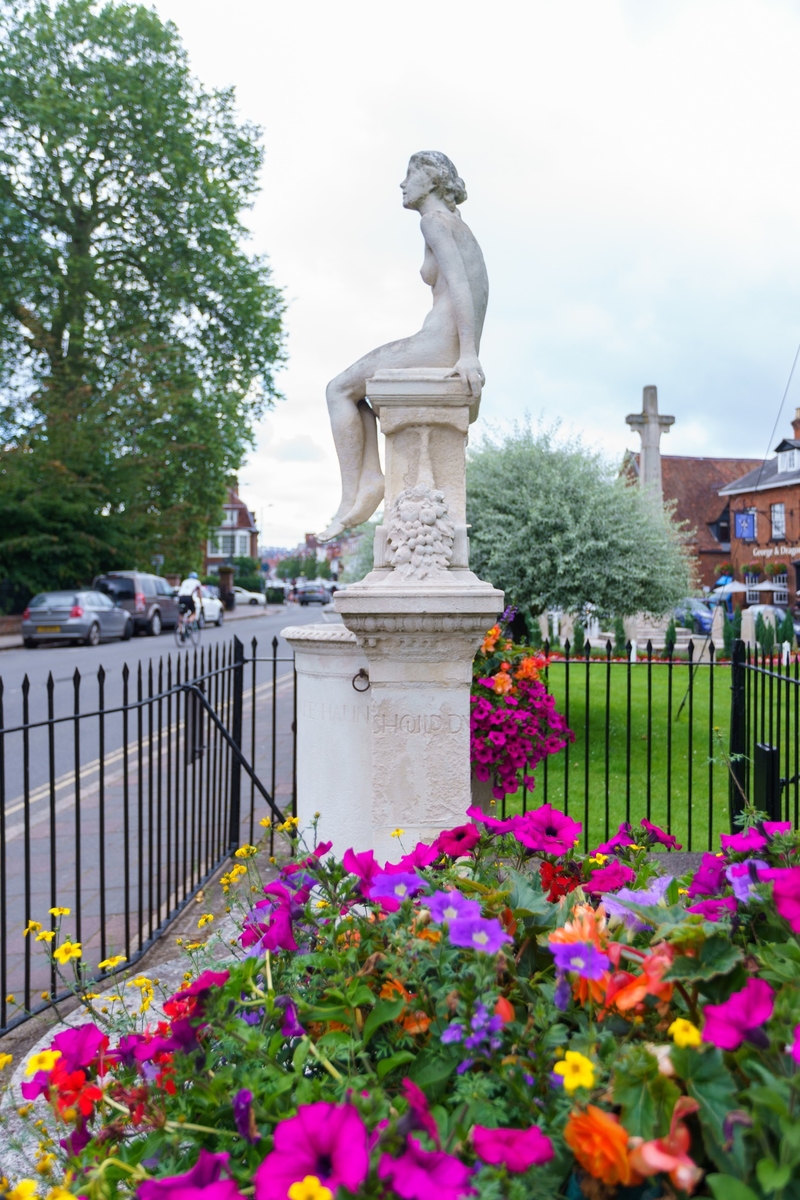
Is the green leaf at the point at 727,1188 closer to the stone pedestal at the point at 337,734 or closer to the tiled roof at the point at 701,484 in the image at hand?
the stone pedestal at the point at 337,734

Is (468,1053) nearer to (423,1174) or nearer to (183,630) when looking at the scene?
(423,1174)

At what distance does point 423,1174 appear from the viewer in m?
0.81

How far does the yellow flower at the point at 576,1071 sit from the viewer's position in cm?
89

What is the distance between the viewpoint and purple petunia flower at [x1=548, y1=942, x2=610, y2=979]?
1.05 meters

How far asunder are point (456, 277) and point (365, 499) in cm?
114

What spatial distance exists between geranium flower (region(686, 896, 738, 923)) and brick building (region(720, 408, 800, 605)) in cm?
3584

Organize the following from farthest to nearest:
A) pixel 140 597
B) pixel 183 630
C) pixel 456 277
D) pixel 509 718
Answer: pixel 140 597
pixel 183 630
pixel 509 718
pixel 456 277

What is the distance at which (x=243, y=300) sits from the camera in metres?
26.3

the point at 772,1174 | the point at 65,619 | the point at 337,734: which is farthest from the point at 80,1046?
the point at 65,619

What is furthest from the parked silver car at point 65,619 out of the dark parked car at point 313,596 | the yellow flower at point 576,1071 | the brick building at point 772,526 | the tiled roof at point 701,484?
the dark parked car at point 313,596

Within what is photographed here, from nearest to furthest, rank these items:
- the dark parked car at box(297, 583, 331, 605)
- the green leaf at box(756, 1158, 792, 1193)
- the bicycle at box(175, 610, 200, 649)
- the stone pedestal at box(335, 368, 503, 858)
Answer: the green leaf at box(756, 1158, 792, 1193)
the stone pedestal at box(335, 368, 503, 858)
the bicycle at box(175, 610, 200, 649)
the dark parked car at box(297, 583, 331, 605)

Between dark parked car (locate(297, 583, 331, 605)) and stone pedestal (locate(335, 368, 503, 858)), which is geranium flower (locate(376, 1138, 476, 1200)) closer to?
stone pedestal (locate(335, 368, 503, 858))

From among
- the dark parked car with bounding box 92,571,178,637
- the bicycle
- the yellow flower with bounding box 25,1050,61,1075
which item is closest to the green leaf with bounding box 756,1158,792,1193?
the yellow flower with bounding box 25,1050,61,1075

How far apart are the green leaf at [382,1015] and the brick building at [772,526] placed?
3621cm
